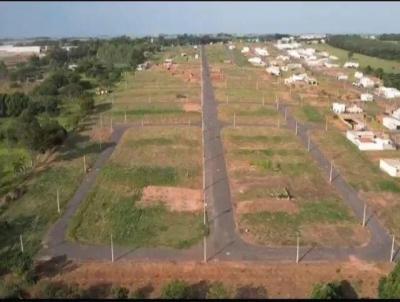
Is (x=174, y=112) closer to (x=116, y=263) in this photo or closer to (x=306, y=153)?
(x=306, y=153)

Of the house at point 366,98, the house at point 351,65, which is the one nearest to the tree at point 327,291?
the house at point 366,98

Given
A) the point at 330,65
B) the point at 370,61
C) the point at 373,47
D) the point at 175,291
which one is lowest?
the point at 175,291

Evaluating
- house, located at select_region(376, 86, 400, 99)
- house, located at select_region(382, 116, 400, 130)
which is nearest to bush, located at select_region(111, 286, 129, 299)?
house, located at select_region(382, 116, 400, 130)

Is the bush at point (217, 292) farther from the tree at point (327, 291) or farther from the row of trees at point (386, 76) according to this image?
the row of trees at point (386, 76)

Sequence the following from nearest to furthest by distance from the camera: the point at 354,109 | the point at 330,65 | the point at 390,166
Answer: the point at 390,166 < the point at 354,109 < the point at 330,65

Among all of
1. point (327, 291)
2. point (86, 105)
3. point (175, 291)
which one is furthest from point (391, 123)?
point (175, 291)

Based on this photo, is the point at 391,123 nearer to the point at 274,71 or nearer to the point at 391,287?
the point at 391,287

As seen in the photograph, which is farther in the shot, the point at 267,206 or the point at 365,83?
the point at 365,83
